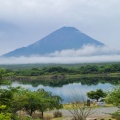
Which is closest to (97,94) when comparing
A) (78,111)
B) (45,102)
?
(78,111)

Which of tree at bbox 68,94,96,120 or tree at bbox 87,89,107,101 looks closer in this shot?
tree at bbox 68,94,96,120

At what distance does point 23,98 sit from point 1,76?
9.60 metres

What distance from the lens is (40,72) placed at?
12325 centimetres

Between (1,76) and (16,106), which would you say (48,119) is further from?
(1,76)

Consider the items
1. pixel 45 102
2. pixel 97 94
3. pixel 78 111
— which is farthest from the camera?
pixel 97 94

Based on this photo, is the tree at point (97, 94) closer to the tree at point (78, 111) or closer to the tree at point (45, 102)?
the tree at point (78, 111)

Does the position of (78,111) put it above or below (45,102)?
below

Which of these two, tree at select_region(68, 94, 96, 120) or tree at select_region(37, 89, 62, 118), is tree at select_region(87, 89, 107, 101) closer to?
tree at select_region(68, 94, 96, 120)

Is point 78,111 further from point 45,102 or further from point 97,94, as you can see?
point 97,94

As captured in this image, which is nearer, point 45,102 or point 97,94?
point 45,102

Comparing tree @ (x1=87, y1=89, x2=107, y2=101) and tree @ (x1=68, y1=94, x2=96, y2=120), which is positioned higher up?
tree @ (x1=68, y1=94, x2=96, y2=120)

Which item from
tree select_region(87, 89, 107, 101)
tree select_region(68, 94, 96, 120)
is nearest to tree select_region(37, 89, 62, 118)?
tree select_region(68, 94, 96, 120)

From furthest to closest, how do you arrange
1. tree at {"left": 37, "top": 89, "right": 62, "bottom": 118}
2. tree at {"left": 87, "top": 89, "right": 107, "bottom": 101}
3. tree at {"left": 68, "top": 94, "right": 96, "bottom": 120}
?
tree at {"left": 87, "top": 89, "right": 107, "bottom": 101}, tree at {"left": 37, "top": 89, "right": 62, "bottom": 118}, tree at {"left": 68, "top": 94, "right": 96, "bottom": 120}

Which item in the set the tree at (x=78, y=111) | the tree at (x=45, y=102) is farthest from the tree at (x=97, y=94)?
the tree at (x=45, y=102)
